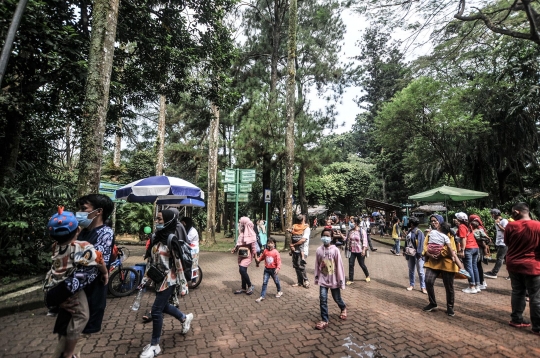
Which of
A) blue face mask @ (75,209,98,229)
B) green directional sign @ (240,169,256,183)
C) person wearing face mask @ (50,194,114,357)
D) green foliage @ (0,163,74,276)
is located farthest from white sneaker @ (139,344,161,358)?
green directional sign @ (240,169,256,183)

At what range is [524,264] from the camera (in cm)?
418

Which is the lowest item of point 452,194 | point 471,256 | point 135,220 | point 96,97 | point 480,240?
point 135,220

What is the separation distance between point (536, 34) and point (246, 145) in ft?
38.3

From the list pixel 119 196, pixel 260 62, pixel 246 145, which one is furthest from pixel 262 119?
pixel 119 196

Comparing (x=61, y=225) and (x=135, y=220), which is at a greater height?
(x=61, y=225)

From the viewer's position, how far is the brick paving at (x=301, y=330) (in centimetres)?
350

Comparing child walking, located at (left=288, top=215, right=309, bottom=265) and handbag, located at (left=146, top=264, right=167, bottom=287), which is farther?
child walking, located at (left=288, top=215, right=309, bottom=265)

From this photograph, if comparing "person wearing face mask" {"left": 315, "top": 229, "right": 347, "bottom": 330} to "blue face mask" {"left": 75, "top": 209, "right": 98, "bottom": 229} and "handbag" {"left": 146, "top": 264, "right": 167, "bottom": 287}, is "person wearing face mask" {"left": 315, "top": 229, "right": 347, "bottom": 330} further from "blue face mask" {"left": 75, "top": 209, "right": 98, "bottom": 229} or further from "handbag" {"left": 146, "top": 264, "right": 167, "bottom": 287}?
"blue face mask" {"left": 75, "top": 209, "right": 98, "bottom": 229}

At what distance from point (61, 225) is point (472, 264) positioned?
25.0 ft

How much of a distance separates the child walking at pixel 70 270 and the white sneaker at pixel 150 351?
3.01 feet

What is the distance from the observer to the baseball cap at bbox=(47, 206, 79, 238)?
7.59 ft

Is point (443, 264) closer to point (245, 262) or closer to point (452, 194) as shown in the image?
point (245, 262)

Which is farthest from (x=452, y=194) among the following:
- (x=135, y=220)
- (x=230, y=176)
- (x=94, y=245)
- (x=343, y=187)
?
(x=343, y=187)

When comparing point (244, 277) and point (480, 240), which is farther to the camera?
point (480, 240)
